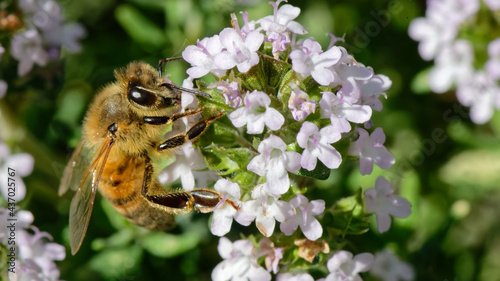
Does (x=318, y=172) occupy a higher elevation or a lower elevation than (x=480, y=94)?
higher

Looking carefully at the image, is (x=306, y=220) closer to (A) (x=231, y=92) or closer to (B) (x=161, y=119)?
(A) (x=231, y=92)

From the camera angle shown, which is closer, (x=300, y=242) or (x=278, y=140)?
(x=278, y=140)

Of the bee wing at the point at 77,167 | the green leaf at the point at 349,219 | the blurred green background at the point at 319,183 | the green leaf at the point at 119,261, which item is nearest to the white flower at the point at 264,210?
the green leaf at the point at 349,219

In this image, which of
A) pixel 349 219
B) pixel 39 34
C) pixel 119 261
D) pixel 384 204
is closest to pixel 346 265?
pixel 349 219

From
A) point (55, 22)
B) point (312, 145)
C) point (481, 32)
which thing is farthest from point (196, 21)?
point (312, 145)

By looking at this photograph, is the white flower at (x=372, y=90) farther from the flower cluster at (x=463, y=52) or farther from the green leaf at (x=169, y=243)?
the flower cluster at (x=463, y=52)

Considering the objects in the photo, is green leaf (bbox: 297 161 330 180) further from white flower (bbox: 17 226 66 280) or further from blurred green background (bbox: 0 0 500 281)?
white flower (bbox: 17 226 66 280)

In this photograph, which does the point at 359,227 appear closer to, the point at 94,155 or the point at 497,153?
the point at 94,155
